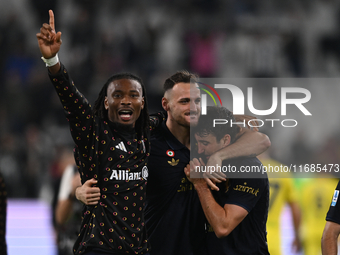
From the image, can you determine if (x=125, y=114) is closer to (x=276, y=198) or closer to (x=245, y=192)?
→ (x=245, y=192)

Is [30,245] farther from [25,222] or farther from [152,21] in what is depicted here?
[152,21]

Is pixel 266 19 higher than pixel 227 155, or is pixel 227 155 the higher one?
pixel 266 19

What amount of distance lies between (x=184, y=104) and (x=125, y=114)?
0.69 m

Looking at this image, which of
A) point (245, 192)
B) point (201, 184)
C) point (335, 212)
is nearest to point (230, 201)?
point (245, 192)

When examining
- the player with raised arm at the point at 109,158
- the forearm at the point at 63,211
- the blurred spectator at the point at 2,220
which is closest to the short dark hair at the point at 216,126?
the player with raised arm at the point at 109,158

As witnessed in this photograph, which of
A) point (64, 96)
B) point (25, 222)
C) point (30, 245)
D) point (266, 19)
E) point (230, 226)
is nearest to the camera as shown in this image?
point (64, 96)

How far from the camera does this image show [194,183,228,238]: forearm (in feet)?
10.4

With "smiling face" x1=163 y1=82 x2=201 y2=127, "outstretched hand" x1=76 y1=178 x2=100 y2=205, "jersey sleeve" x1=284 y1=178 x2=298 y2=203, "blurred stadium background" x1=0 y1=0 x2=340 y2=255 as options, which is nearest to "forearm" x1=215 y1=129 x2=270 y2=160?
"smiling face" x1=163 y1=82 x2=201 y2=127

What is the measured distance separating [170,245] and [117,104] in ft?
4.06

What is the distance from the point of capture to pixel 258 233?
340 centimetres

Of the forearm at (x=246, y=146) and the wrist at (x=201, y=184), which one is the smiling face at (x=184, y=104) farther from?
the wrist at (x=201, y=184)

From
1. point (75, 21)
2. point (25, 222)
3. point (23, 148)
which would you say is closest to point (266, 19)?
point (75, 21)

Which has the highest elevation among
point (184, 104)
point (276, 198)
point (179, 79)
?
point (179, 79)

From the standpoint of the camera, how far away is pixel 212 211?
3193 millimetres
